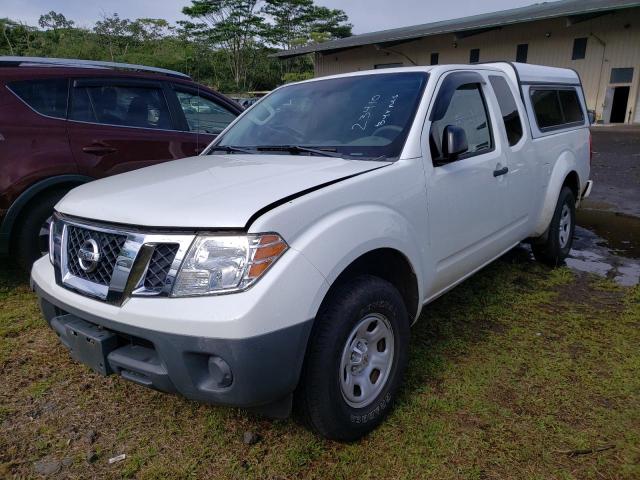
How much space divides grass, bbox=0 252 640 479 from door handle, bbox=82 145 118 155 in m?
1.59

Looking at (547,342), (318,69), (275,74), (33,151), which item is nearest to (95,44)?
(275,74)

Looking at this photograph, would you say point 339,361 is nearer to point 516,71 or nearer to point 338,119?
point 338,119

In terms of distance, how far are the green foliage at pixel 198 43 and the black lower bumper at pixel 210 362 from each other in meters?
39.2

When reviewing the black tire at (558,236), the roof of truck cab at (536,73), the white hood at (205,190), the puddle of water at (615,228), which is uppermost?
the roof of truck cab at (536,73)

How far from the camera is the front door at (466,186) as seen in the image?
2898mm

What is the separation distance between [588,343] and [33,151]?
443 centimetres

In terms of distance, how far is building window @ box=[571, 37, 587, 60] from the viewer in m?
23.9

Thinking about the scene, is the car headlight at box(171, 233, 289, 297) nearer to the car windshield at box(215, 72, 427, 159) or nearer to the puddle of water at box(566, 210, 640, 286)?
the car windshield at box(215, 72, 427, 159)

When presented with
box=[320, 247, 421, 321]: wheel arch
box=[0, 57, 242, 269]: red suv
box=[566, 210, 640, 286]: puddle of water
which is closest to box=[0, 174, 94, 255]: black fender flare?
box=[0, 57, 242, 269]: red suv

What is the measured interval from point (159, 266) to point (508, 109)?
303cm

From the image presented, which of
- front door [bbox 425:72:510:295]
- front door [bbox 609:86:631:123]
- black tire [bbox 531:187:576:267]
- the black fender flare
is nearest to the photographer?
front door [bbox 425:72:510:295]

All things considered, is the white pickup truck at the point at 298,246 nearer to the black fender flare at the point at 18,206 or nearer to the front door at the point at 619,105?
the black fender flare at the point at 18,206

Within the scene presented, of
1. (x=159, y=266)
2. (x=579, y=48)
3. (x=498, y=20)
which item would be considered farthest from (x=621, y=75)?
(x=159, y=266)

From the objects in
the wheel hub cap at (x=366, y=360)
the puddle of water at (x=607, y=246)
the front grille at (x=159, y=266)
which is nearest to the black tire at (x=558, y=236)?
the puddle of water at (x=607, y=246)
